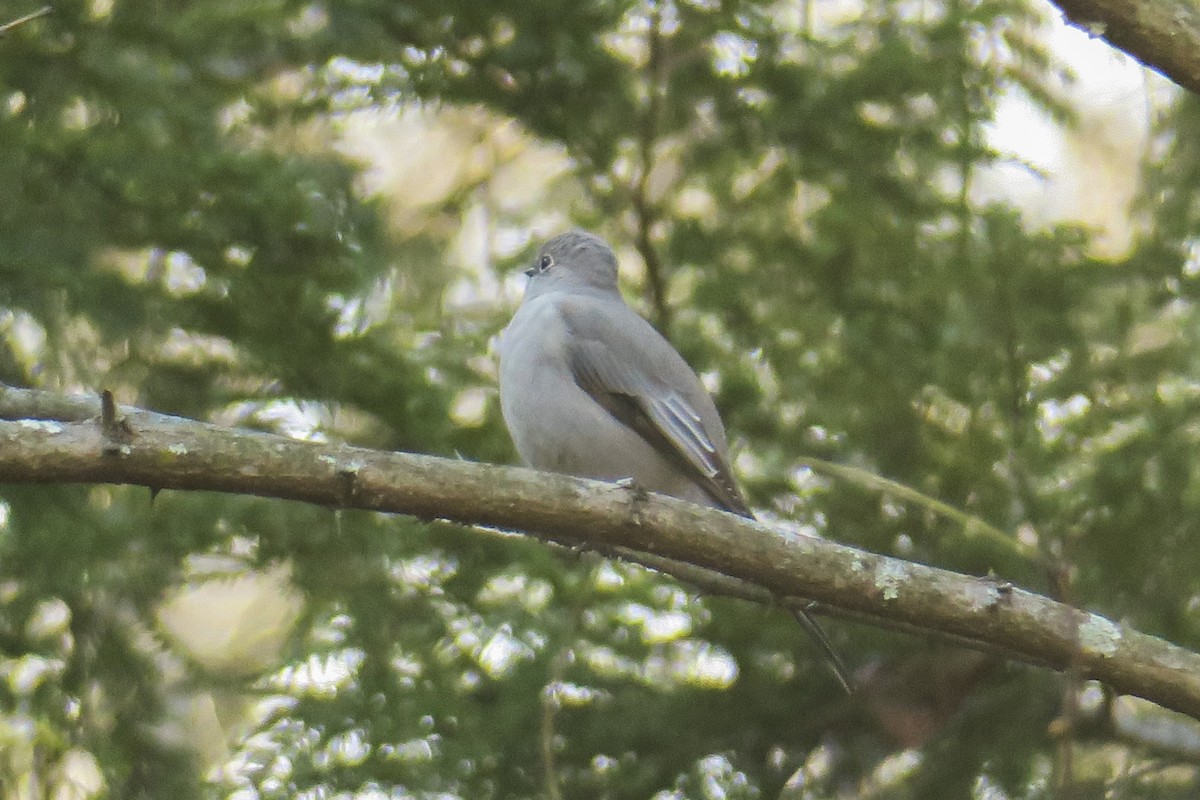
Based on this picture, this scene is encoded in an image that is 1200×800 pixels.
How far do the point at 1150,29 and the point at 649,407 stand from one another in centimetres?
204

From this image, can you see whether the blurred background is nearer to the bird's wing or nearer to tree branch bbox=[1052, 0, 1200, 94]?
the bird's wing

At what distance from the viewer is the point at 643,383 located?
4941 millimetres

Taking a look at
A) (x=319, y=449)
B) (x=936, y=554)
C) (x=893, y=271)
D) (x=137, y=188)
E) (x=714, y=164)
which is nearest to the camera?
(x=319, y=449)

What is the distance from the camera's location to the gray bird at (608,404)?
4.72m

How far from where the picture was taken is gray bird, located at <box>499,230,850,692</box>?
472 cm

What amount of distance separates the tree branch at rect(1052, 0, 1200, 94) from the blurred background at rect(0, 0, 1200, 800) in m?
1.25

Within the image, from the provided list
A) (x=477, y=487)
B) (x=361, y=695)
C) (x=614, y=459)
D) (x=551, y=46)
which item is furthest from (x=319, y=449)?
(x=551, y=46)

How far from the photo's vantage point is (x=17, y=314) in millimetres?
4371

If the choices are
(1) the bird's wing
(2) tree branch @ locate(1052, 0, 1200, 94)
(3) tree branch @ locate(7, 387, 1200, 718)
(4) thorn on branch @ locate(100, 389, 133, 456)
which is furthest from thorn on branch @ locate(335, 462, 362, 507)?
(2) tree branch @ locate(1052, 0, 1200, 94)

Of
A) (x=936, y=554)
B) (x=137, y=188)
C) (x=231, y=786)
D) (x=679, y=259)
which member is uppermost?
(x=137, y=188)

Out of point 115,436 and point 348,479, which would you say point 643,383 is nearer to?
point 348,479

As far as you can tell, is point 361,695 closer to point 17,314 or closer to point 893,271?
point 17,314

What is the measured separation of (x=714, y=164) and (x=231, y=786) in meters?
2.69

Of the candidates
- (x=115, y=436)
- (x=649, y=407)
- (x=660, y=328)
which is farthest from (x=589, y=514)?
(x=660, y=328)
